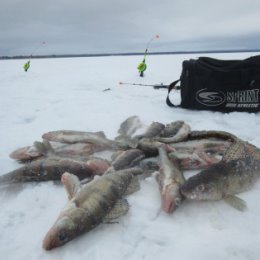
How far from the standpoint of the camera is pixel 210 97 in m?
6.11

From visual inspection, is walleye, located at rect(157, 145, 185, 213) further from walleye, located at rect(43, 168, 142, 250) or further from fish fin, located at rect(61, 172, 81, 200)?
fish fin, located at rect(61, 172, 81, 200)

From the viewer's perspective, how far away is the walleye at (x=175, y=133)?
14.2ft

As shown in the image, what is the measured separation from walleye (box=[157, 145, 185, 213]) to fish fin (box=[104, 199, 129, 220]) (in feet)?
1.09

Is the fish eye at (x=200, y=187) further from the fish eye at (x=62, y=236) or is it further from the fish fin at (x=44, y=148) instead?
the fish fin at (x=44, y=148)

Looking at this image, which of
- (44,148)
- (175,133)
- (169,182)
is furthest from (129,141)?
(169,182)

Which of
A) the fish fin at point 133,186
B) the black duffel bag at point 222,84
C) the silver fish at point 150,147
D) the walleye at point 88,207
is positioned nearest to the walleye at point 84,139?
the silver fish at point 150,147

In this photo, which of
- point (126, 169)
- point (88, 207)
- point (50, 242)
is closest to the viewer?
point (50, 242)

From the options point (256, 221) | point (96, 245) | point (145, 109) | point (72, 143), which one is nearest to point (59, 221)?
point (96, 245)

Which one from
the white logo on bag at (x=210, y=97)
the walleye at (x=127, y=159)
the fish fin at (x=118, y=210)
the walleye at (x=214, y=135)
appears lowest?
the fish fin at (x=118, y=210)

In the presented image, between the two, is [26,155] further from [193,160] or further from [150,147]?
[193,160]

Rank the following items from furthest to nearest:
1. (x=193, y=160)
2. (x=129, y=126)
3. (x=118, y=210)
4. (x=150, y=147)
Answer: (x=129, y=126), (x=150, y=147), (x=193, y=160), (x=118, y=210)

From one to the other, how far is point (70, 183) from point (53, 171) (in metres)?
0.45

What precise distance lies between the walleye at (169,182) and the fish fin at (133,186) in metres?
0.22

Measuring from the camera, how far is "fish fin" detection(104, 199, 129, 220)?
274 centimetres
